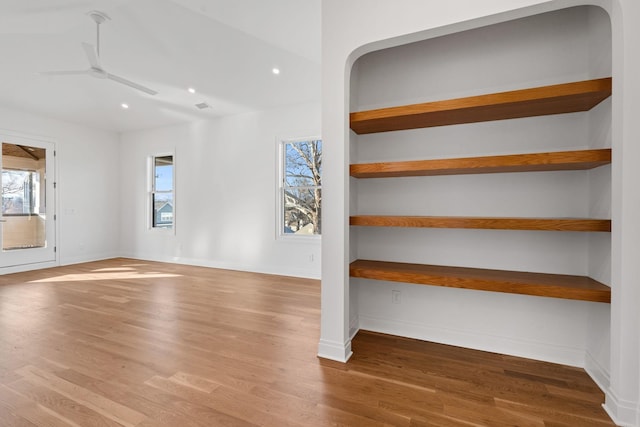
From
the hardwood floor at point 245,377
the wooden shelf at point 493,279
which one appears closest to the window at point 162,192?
the hardwood floor at point 245,377

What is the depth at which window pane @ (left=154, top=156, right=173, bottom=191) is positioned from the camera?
646cm

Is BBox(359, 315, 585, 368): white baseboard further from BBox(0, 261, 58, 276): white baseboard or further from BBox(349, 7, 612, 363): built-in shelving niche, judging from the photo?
BBox(0, 261, 58, 276): white baseboard

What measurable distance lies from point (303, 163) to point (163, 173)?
3.42 meters

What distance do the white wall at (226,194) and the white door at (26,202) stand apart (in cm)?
143

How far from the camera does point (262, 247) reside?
5.39 meters

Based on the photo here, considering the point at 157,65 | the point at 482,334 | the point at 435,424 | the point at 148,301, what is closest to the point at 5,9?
the point at 157,65

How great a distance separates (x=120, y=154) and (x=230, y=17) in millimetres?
5644

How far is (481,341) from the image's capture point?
2398mm

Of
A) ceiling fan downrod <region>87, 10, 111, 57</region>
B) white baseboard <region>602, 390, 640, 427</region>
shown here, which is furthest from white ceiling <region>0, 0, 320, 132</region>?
white baseboard <region>602, 390, 640, 427</region>

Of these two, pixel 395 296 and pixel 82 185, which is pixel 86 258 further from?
pixel 395 296

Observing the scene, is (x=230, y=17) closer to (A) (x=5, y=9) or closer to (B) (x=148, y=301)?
(A) (x=5, y=9)

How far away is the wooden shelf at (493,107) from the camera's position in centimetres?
179

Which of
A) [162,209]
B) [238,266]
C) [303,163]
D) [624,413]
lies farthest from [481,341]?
[162,209]

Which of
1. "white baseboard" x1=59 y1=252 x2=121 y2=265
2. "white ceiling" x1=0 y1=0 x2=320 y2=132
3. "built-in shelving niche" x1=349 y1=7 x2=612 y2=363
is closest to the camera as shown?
"built-in shelving niche" x1=349 y1=7 x2=612 y2=363
